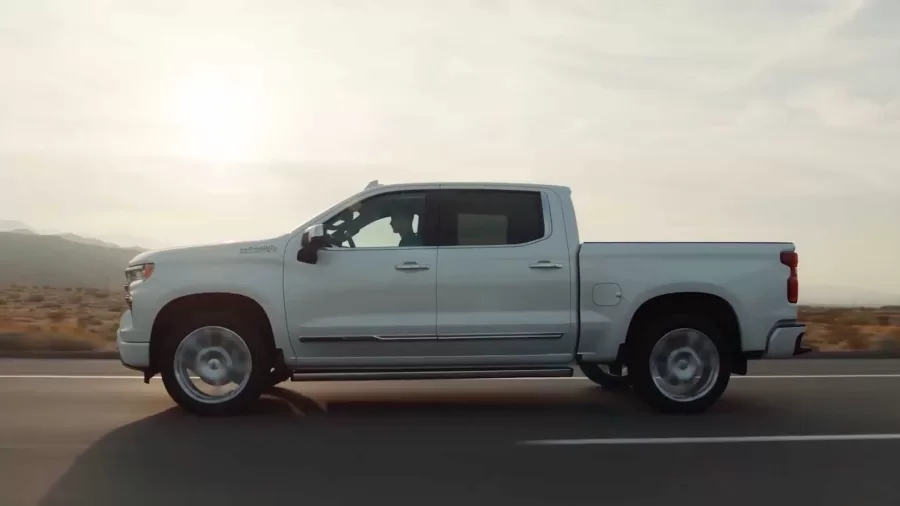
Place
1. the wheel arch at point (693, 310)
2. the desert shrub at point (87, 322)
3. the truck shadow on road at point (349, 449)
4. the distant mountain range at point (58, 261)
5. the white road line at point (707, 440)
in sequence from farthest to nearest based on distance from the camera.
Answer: the distant mountain range at point (58, 261) < the desert shrub at point (87, 322) < the wheel arch at point (693, 310) < the white road line at point (707, 440) < the truck shadow on road at point (349, 449)

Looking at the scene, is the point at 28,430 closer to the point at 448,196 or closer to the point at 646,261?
the point at 448,196

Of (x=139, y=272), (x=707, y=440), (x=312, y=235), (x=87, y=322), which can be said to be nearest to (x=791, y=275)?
(x=707, y=440)

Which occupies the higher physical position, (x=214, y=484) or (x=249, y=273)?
(x=249, y=273)

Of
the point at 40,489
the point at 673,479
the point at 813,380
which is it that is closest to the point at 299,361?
the point at 40,489

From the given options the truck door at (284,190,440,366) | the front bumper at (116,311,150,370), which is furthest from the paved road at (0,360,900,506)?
the truck door at (284,190,440,366)

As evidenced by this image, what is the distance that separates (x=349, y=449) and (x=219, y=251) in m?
2.31

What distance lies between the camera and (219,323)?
26.9 feet

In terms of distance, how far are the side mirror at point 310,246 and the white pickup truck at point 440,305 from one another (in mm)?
14

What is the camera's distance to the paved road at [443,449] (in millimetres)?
5652

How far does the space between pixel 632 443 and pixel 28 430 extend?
468 cm

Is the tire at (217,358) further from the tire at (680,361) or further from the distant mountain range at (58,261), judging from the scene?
the distant mountain range at (58,261)

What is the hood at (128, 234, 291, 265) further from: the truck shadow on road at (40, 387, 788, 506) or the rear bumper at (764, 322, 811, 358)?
the rear bumper at (764, 322, 811, 358)

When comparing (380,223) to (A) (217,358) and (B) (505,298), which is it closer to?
(B) (505,298)

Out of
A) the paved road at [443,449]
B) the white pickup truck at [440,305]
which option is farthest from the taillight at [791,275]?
the paved road at [443,449]
